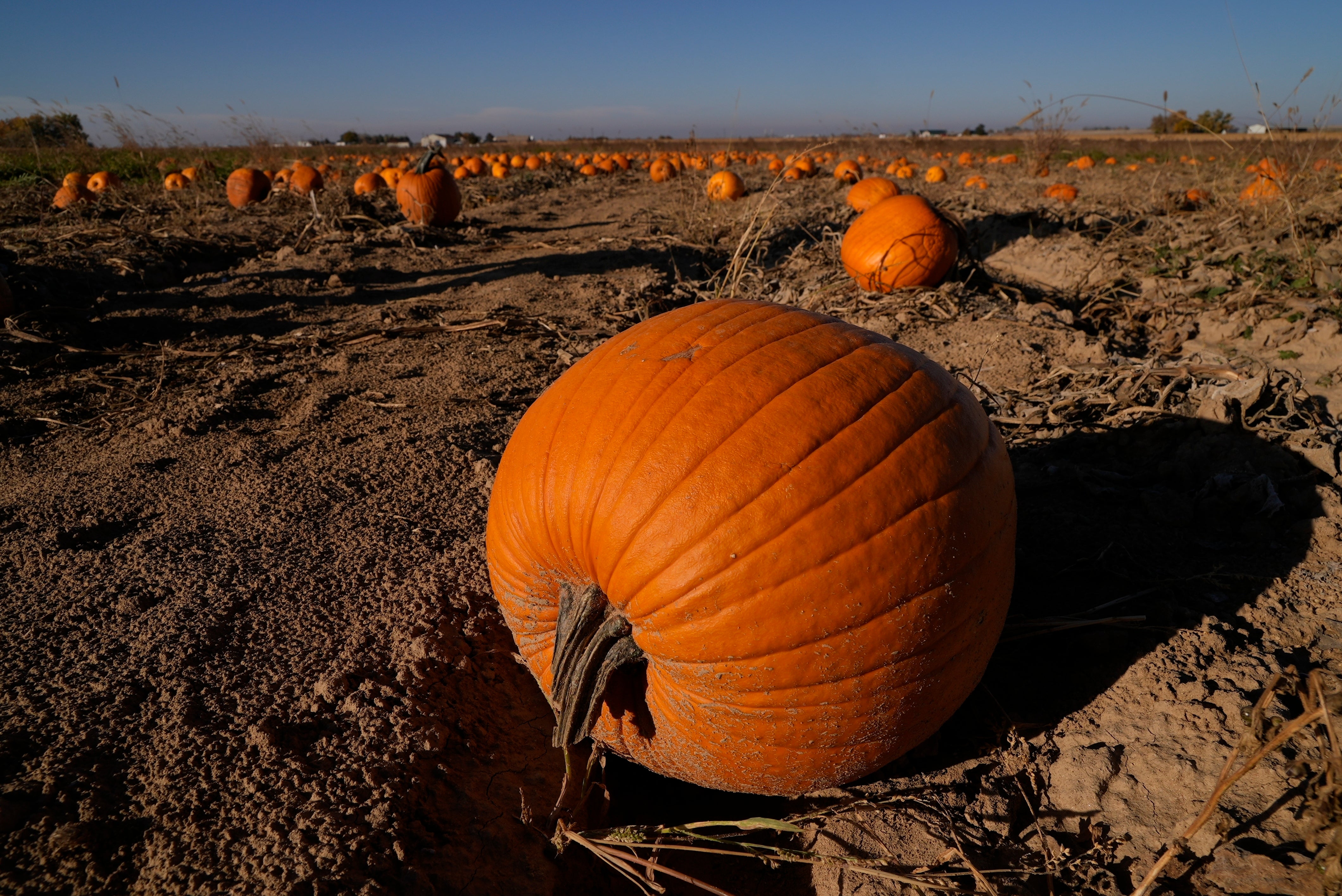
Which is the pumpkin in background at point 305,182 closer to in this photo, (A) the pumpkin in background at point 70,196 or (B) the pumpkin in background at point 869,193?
(A) the pumpkin in background at point 70,196

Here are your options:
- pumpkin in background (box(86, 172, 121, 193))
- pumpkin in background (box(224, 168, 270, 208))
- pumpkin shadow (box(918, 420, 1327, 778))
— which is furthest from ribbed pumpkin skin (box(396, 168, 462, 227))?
pumpkin shadow (box(918, 420, 1327, 778))

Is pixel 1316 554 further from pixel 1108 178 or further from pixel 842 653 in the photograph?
pixel 1108 178

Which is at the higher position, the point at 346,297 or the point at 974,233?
the point at 974,233

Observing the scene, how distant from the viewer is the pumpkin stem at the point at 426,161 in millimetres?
9047

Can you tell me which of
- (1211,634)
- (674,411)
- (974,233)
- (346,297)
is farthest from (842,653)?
(974,233)

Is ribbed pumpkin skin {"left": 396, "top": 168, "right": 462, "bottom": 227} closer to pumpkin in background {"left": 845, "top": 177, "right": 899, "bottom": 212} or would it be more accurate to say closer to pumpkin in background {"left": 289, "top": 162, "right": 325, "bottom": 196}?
pumpkin in background {"left": 289, "top": 162, "right": 325, "bottom": 196}

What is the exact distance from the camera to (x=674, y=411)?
1429mm

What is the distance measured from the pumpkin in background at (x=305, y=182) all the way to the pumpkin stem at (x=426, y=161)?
143 inches

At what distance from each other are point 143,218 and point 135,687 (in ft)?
32.1

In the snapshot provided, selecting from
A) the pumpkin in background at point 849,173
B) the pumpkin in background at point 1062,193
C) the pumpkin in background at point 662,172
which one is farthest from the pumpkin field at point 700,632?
the pumpkin in background at point 662,172

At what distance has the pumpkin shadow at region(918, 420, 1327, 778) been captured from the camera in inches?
70.1

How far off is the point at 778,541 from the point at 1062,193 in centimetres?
1291

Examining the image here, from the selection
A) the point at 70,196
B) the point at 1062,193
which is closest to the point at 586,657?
the point at 1062,193

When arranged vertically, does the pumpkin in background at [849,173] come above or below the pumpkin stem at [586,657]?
above
